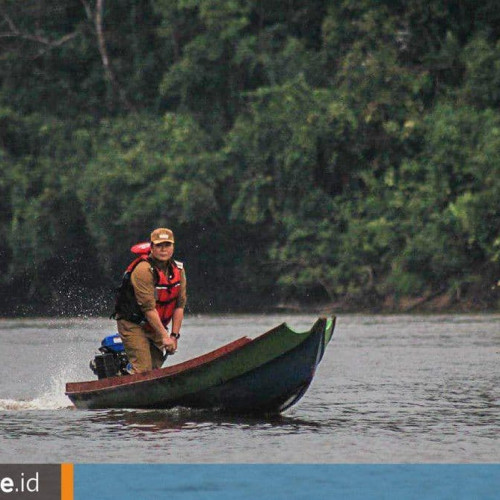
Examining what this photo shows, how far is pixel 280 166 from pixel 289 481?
3217 centimetres

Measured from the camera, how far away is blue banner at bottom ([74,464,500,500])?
10.6 metres

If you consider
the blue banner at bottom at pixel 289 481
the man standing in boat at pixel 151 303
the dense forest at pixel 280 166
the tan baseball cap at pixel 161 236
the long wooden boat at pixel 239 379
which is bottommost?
the blue banner at bottom at pixel 289 481

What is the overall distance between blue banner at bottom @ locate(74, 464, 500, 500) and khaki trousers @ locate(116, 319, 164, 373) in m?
3.61

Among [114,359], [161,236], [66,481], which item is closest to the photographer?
[66,481]

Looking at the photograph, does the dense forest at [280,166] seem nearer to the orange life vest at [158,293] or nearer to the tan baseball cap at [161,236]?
the orange life vest at [158,293]

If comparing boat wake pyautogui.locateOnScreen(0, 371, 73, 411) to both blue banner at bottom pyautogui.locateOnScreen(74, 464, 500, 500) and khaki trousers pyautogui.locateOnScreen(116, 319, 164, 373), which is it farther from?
blue banner at bottom pyautogui.locateOnScreen(74, 464, 500, 500)

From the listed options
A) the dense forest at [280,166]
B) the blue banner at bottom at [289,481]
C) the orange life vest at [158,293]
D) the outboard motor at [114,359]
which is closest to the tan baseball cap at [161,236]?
the orange life vest at [158,293]

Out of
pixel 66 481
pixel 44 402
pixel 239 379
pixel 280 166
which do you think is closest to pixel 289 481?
pixel 66 481

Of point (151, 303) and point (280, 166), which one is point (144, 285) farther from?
point (280, 166)

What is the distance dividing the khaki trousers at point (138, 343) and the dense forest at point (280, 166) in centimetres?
2332

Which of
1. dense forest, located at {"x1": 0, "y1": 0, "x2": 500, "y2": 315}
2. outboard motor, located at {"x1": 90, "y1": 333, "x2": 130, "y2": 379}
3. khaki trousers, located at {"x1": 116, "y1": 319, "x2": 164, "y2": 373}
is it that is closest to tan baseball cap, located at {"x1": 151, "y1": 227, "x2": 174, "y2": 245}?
khaki trousers, located at {"x1": 116, "y1": 319, "x2": 164, "y2": 373}

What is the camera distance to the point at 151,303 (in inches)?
602

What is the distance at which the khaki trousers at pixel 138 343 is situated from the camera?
15.6 meters

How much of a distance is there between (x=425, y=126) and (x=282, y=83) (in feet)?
17.3
